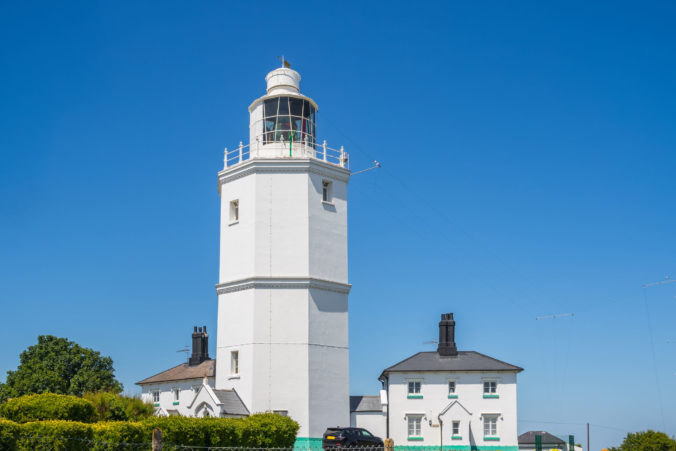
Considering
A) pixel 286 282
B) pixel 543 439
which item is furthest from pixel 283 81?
pixel 543 439

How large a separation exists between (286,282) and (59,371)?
90.6ft

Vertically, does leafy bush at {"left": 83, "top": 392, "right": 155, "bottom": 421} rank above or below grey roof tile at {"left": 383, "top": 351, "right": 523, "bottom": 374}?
below

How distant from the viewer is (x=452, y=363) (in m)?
45.2

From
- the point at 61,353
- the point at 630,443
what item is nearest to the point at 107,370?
the point at 61,353

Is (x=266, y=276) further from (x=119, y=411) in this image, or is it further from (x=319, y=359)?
(x=119, y=411)

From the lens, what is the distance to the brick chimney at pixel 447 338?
152 feet

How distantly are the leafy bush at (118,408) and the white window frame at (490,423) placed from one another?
22.3 metres

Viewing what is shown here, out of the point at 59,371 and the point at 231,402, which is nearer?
the point at 231,402

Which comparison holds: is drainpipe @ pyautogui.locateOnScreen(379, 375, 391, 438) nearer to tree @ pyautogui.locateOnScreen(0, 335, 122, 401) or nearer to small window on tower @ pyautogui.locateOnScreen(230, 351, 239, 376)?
small window on tower @ pyautogui.locateOnScreen(230, 351, 239, 376)

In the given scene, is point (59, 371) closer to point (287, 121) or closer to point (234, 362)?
point (234, 362)

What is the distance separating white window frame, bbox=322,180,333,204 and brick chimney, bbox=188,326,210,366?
2174 cm

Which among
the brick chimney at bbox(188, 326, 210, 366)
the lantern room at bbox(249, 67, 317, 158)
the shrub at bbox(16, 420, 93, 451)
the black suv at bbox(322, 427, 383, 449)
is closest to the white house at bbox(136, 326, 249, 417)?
the brick chimney at bbox(188, 326, 210, 366)

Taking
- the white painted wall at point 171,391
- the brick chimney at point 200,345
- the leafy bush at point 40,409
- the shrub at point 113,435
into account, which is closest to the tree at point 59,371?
the white painted wall at point 171,391

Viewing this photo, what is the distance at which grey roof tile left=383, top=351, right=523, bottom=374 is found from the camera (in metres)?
44.4
